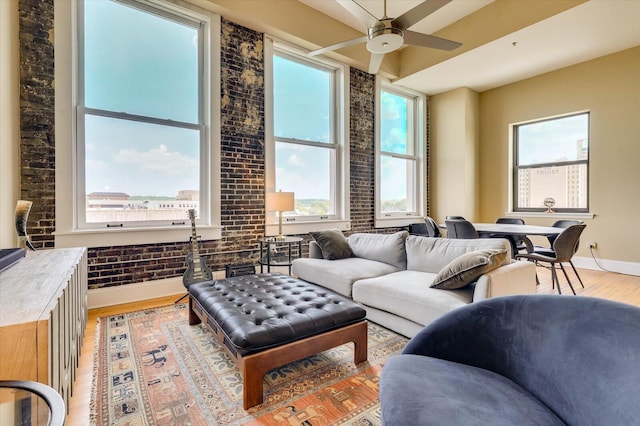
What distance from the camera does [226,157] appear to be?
3.97 metres

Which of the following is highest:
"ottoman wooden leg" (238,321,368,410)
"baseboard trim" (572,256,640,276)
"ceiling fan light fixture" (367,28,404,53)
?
"ceiling fan light fixture" (367,28,404,53)

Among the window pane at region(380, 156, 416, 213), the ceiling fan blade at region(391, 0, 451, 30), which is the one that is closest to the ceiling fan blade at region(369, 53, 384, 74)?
the ceiling fan blade at region(391, 0, 451, 30)

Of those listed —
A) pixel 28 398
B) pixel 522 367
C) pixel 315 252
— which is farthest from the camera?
pixel 315 252

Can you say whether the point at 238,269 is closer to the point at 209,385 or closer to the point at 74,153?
the point at 74,153

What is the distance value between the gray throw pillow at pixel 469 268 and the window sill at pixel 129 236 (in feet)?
9.01

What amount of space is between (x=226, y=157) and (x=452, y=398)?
12.0 feet

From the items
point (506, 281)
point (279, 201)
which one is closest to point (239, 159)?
point (279, 201)

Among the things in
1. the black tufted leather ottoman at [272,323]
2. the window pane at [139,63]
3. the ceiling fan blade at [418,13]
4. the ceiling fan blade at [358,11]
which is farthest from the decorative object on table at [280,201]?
the ceiling fan blade at [418,13]

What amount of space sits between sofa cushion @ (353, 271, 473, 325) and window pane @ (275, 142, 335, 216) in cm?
237

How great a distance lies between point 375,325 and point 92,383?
203 cm

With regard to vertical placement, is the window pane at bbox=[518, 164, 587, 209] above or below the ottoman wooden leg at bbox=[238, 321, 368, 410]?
above

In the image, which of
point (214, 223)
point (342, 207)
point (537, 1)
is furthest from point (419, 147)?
point (214, 223)

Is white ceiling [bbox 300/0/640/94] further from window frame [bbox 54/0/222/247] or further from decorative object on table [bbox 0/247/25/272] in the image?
decorative object on table [bbox 0/247/25/272]

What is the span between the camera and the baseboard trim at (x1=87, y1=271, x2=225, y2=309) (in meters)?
3.15
